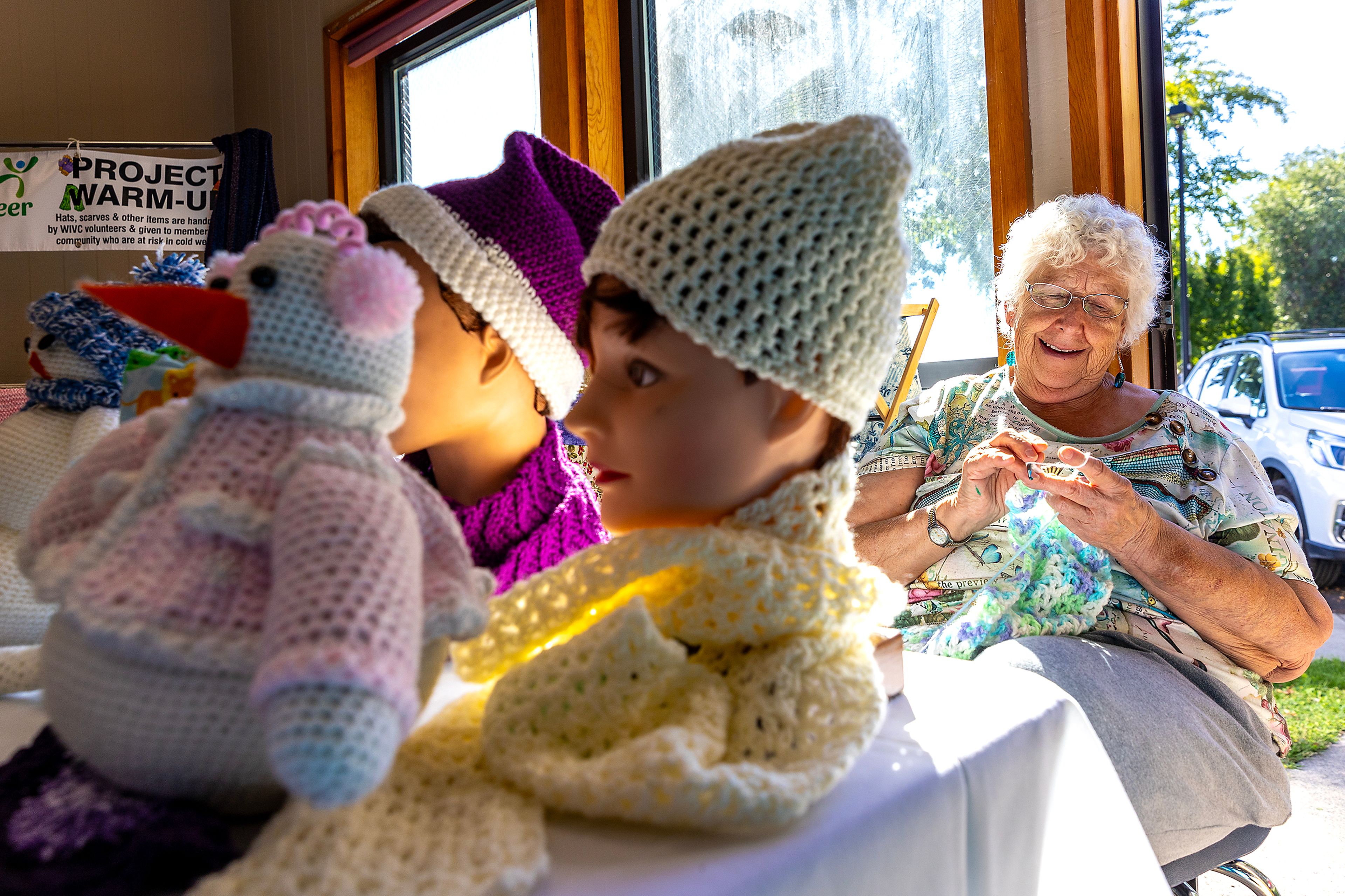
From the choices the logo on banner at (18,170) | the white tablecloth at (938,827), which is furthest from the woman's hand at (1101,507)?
the logo on banner at (18,170)

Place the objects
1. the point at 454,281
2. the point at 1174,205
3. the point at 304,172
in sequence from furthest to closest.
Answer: the point at 304,172 < the point at 1174,205 < the point at 454,281

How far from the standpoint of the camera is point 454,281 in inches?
32.1

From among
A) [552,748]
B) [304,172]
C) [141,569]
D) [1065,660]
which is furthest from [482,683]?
[304,172]

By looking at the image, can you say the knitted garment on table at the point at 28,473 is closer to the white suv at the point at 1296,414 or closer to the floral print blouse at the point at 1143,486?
the floral print blouse at the point at 1143,486

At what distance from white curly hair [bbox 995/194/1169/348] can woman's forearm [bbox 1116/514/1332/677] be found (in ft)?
1.51

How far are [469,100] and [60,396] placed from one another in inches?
109

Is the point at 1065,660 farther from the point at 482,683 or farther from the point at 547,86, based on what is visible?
the point at 547,86

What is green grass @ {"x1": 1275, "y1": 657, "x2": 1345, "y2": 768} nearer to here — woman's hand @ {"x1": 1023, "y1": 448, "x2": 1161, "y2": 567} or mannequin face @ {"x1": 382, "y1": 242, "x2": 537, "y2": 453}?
woman's hand @ {"x1": 1023, "y1": 448, "x2": 1161, "y2": 567}

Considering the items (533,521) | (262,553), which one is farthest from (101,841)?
(533,521)

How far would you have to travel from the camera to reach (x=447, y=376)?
0.84 m

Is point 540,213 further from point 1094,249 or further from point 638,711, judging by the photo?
point 1094,249

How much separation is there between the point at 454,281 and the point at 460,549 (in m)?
0.42

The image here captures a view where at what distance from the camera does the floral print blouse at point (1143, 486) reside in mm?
1311

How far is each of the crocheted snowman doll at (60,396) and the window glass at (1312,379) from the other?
88.7 inches
